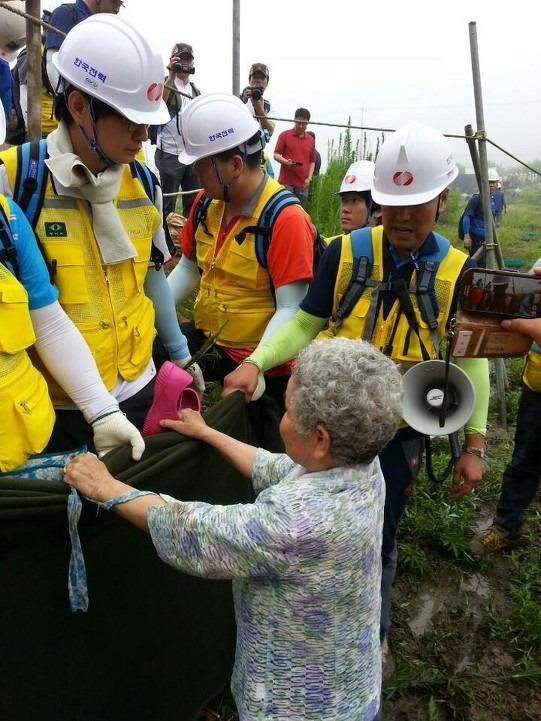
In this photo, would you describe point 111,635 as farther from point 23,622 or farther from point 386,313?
point 386,313

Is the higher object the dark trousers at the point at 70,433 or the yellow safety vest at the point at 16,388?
the yellow safety vest at the point at 16,388

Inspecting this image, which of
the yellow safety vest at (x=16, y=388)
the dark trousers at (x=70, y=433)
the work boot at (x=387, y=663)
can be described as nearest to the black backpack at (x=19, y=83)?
the dark trousers at (x=70, y=433)

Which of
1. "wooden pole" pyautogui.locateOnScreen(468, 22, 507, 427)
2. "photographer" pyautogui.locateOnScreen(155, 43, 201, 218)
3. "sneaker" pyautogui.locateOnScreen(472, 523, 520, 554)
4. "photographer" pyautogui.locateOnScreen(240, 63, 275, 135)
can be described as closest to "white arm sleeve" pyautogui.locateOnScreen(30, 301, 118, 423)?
"sneaker" pyautogui.locateOnScreen(472, 523, 520, 554)

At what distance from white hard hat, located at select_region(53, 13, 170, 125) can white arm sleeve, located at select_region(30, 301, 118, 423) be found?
0.67m

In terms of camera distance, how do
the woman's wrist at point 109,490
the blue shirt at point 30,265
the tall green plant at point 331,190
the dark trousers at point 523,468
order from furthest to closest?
the tall green plant at point 331,190, the dark trousers at point 523,468, the blue shirt at point 30,265, the woman's wrist at point 109,490

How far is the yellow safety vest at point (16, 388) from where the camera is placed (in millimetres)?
1569

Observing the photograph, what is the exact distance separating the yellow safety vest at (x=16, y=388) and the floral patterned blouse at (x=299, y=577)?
17.9 inches

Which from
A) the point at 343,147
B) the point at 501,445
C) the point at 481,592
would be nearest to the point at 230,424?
the point at 481,592

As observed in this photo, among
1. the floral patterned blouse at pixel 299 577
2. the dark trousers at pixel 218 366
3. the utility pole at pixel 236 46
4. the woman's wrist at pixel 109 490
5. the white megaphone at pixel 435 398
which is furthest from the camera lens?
the utility pole at pixel 236 46

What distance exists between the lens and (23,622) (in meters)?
1.51

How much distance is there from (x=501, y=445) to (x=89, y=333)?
13.0 feet

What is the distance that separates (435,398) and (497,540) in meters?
1.81

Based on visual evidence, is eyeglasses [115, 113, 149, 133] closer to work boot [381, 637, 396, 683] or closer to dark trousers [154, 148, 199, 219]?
work boot [381, 637, 396, 683]

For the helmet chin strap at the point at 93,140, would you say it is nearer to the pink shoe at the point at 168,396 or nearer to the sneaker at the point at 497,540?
the pink shoe at the point at 168,396
